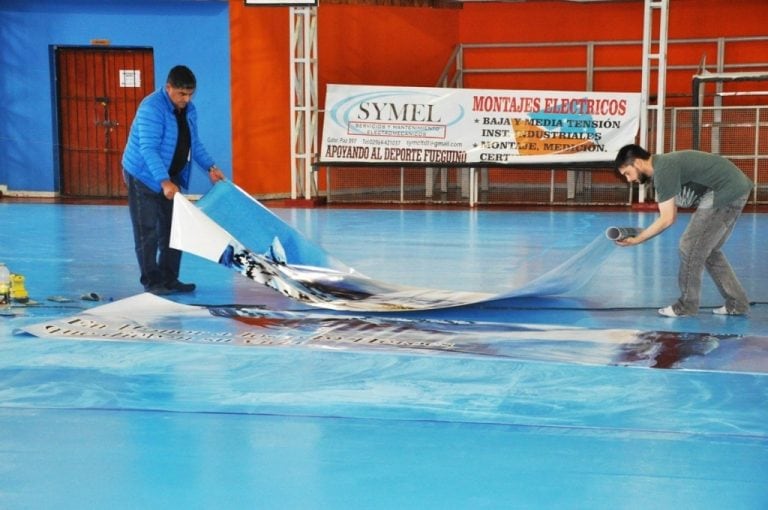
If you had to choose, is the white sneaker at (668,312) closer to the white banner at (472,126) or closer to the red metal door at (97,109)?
the white banner at (472,126)

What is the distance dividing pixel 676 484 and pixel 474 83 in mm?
19041

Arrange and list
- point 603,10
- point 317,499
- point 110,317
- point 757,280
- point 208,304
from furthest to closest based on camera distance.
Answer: point 603,10 < point 757,280 < point 208,304 < point 110,317 < point 317,499

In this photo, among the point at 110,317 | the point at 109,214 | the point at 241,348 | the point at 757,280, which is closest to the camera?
the point at 241,348

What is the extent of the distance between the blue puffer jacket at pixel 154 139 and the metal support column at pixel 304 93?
9245mm

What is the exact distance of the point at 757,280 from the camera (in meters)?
9.48

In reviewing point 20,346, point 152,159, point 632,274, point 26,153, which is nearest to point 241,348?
point 20,346

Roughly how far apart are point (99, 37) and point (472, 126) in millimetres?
6918

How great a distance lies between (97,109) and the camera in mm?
19547

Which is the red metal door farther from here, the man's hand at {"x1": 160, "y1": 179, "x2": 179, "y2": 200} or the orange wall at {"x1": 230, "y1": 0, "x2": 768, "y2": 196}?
the man's hand at {"x1": 160, "y1": 179, "x2": 179, "y2": 200}

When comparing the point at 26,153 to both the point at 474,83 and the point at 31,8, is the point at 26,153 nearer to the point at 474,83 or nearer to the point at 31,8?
the point at 31,8

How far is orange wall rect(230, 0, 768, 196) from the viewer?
18.9 meters

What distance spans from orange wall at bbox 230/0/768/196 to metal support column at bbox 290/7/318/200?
2.57ft

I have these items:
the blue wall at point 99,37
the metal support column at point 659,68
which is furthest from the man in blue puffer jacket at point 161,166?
the blue wall at point 99,37

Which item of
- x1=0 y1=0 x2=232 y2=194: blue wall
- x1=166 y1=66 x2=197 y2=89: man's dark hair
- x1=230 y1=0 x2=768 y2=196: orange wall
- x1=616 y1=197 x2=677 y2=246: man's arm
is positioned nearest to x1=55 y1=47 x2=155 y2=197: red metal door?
x1=0 y1=0 x2=232 y2=194: blue wall
